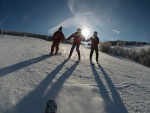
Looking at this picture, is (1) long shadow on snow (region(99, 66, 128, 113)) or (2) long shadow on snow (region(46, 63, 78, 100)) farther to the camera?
(2) long shadow on snow (region(46, 63, 78, 100))

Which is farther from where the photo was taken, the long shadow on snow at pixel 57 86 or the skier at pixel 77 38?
the skier at pixel 77 38

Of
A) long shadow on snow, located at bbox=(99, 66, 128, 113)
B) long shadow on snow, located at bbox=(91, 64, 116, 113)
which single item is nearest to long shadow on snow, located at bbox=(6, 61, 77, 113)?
long shadow on snow, located at bbox=(91, 64, 116, 113)

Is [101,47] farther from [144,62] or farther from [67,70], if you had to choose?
[67,70]

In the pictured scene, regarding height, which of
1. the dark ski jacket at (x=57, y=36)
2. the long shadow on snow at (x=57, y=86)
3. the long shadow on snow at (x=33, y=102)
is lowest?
the long shadow on snow at (x=33, y=102)

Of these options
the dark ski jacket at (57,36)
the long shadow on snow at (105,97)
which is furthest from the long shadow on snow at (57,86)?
the dark ski jacket at (57,36)

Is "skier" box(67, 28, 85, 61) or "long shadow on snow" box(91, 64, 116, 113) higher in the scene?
"skier" box(67, 28, 85, 61)

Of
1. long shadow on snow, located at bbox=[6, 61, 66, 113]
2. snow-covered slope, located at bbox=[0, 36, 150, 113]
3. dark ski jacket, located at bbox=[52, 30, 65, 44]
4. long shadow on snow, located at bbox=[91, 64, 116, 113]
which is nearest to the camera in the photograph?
long shadow on snow, located at bbox=[6, 61, 66, 113]

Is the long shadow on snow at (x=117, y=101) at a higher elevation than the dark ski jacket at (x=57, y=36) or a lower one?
lower

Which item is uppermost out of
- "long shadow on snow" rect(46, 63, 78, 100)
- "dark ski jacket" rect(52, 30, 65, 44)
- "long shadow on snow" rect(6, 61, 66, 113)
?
"dark ski jacket" rect(52, 30, 65, 44)

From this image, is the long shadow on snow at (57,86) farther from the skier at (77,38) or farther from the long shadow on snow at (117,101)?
the skier at (77,38)

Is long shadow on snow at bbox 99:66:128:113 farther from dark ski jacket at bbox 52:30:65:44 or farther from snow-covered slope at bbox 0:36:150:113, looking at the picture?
dark ski jacket at bbox 52:30:65:44

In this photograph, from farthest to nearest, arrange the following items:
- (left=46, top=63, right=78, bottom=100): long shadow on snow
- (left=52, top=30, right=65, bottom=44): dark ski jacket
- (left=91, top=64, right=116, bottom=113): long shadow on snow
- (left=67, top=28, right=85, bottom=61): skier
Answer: (left=52, top=30, right=65, bottom=44): dark ski jacket
(left=67, top=28, right=85, bottom=61): skier
(left=46, top=63, right=78, bottom=100): long shadow on snow
(left=91, top=64, right=116, bottom=113): long shadow on snow

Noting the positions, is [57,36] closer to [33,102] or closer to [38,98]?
[38,98]

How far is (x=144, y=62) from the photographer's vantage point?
16.9m
